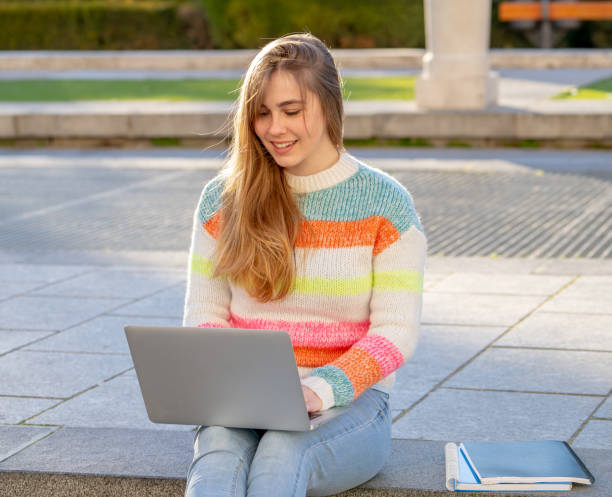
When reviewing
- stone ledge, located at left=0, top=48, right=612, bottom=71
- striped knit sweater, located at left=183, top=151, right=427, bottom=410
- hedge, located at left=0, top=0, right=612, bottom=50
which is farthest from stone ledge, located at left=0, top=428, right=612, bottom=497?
hedge, located at left=0, top=0, right=612, bottom=50

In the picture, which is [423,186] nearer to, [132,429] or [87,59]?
[132,429]

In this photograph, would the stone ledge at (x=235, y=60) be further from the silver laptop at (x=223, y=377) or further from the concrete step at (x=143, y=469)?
the silver laptop at (x=223, y=377)

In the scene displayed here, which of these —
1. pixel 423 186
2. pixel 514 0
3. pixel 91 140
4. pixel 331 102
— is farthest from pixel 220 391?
pixel 514 0

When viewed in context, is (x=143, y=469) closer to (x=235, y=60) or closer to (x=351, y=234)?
(x=351, y=234)

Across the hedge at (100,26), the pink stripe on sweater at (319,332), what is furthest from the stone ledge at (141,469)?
the hedge at (100,26)

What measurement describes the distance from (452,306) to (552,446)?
2122 millimetres

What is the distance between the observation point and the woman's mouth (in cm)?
298

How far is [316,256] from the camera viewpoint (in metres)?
3.04

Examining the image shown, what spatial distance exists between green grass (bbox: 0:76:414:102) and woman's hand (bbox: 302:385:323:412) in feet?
35.5

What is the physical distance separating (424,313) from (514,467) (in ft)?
7.08

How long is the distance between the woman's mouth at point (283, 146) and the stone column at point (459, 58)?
8976 millimetres

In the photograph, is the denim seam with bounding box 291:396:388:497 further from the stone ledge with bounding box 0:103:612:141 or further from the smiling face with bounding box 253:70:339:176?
the stone ledge with bounding box 0:103:612:141

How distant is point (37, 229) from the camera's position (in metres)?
7.62

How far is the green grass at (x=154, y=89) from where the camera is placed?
1457 centimetres
